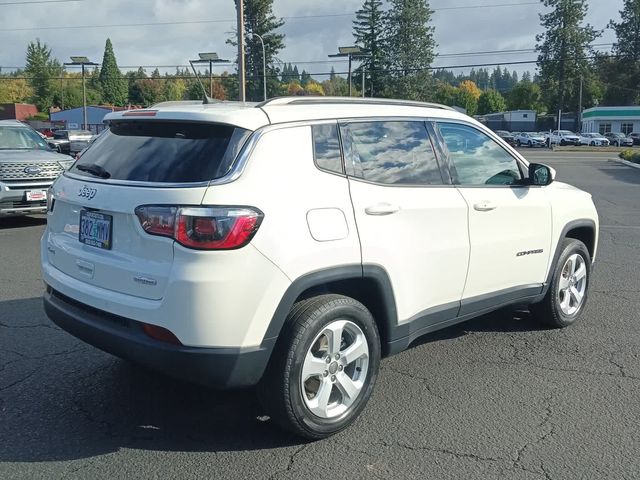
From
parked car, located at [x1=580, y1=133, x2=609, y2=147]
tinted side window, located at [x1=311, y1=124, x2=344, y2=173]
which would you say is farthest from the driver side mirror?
parked car, located at [x1=580, y1=133, x2=609, y2=147]

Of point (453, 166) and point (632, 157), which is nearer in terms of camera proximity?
point (453, 166)

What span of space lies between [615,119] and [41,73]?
82.5 meters

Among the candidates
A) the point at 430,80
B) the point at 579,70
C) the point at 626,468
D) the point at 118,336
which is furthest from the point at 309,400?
the point at 579,70

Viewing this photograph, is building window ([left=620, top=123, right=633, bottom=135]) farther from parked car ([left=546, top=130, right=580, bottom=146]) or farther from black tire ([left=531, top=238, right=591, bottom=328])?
black tire ([left=531, top=238, right=591, bottom=328])

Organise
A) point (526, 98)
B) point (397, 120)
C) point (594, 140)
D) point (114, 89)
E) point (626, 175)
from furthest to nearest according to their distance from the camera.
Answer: point (526, 98), point (114, 89), point (594, 140), point (626, 175), point (397, 120)

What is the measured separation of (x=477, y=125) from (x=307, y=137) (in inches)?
66.6

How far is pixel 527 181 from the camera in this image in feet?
15.7

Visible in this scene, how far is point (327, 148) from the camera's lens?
3541 millimetres

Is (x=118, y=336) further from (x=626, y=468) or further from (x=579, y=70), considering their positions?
(x=579, y=70)

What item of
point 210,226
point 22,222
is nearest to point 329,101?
point 210,226

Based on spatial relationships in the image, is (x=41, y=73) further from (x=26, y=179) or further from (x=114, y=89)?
(x=26, y=179)

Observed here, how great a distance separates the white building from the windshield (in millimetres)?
84444

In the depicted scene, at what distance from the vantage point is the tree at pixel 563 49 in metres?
78.4

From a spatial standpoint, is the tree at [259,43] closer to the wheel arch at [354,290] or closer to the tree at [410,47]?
the tree at [410,47]
